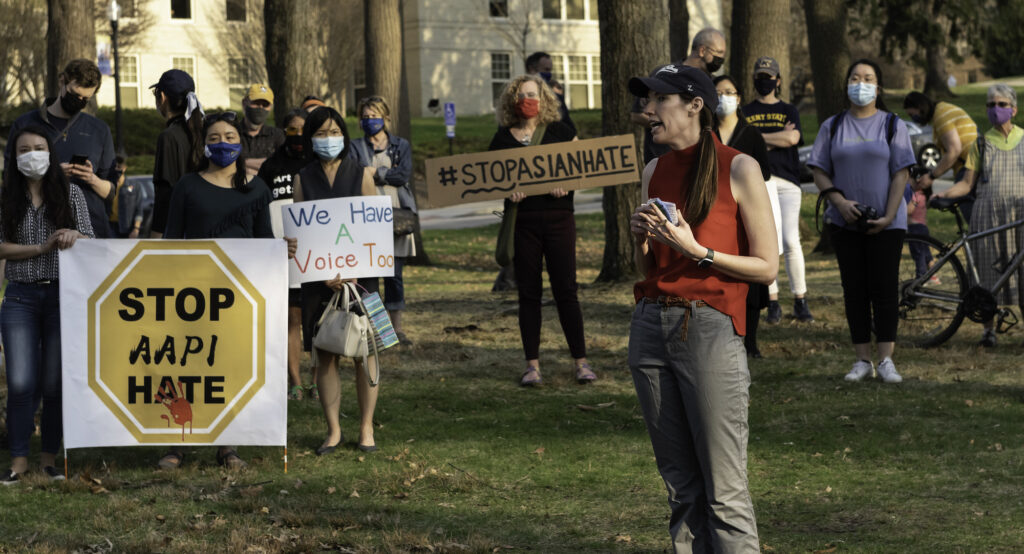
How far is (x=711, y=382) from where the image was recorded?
452 centimetres

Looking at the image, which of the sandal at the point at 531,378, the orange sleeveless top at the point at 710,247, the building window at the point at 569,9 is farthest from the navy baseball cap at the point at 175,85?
the building window at the point at 569,9

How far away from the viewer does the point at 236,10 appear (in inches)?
2431

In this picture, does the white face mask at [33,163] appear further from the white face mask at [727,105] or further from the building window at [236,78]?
the building window at [236,78]

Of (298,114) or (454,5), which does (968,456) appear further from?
(454,5)

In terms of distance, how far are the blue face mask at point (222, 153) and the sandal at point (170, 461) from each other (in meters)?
1.65

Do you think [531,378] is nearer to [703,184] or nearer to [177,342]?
[177,342]

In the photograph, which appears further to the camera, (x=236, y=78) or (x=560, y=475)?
(x=236, y=78)

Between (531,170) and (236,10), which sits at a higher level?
(236,10)

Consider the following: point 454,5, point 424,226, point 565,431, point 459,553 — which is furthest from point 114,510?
point 454,5

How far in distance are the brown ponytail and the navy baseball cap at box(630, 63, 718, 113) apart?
0.14 m

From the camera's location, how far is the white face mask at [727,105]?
912cm

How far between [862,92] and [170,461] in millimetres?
5045

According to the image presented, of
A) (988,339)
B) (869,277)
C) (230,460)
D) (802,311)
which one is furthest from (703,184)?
(802,311)

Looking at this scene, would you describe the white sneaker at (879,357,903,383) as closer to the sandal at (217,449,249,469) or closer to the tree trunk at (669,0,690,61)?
the sandal at (217,449,249,469)
